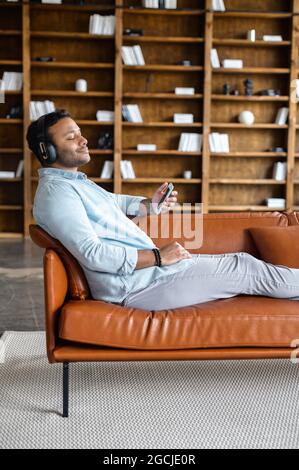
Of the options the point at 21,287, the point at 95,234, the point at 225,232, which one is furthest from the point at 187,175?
the point at 95,234

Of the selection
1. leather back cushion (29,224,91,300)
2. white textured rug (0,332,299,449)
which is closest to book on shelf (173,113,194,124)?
white textured rug (0,332,299,449)

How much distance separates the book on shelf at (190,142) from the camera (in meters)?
7.12

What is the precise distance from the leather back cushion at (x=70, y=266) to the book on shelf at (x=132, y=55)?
4.98 metres

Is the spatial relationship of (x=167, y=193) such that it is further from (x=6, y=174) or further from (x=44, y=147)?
(x=6, y=174)

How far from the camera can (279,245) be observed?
2.70m

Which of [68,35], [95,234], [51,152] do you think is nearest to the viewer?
[95,234]

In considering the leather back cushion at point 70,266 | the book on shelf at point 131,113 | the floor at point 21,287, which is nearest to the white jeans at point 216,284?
the leather back cushion at point 70,266

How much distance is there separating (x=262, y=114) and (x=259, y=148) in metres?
0.39

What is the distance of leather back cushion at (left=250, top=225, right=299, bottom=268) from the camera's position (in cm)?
268

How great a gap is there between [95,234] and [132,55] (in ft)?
16.6

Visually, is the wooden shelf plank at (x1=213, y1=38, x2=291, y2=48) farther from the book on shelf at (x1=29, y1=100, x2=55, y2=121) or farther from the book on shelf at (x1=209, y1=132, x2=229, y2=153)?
the book on shelf at (x1=29, y1=100, x2=55, y2=121)

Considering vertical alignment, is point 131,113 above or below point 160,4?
below

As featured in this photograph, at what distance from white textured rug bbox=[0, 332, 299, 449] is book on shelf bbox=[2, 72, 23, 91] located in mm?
4632

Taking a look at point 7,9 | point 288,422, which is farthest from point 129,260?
point 7,9
